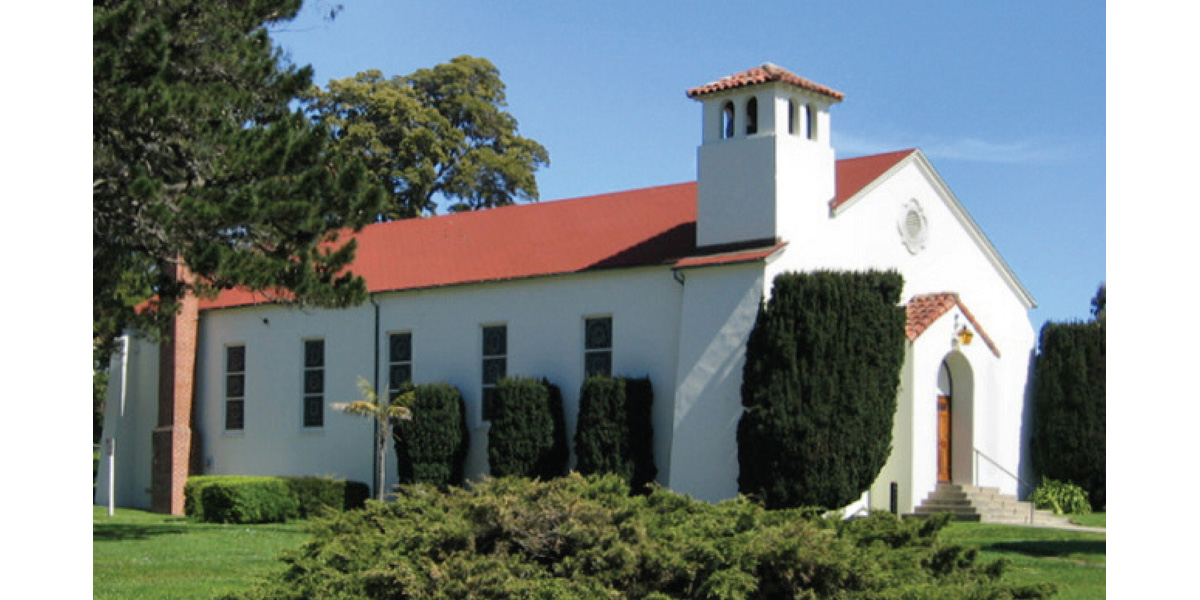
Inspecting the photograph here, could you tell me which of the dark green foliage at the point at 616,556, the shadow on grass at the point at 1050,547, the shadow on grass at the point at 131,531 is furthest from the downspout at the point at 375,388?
the dark green foliage at the point at 616,556

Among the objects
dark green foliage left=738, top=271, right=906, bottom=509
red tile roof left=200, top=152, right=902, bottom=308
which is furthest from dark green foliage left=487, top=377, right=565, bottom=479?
dark green foliage left=738, top=271, right=906, bottom=509

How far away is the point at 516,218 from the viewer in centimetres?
3112

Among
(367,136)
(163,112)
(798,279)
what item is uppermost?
(367,136)

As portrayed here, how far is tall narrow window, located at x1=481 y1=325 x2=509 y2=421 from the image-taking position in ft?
→ 94.3

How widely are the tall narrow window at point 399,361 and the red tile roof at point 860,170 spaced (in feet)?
32.9

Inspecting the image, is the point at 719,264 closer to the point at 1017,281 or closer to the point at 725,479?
the point at 725,479

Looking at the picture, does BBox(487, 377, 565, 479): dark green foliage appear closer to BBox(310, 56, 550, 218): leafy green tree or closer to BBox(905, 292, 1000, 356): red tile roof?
BBox(905, 292, 1000, 356): red tile roof

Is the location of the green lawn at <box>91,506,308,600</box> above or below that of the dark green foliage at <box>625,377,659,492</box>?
below

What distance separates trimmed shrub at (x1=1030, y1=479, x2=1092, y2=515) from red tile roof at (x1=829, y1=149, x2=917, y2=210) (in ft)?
25.3

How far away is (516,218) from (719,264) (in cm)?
753

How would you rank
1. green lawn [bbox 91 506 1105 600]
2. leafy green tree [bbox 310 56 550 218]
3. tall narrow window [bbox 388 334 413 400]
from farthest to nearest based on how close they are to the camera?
1. leafy green tree [bbox 310 56 550 218]
2. tall narrow window [bbox 388 334 413 400]
3. green lawn [bbox 91 506 1105 600]

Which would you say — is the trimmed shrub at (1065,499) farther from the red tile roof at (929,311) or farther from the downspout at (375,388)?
the downspout at (375,388)

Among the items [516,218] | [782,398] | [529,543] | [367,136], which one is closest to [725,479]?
[782,398]

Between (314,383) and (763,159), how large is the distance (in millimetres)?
12517
